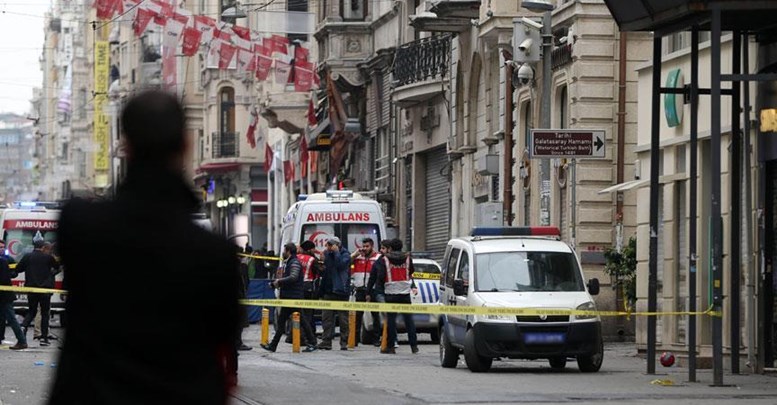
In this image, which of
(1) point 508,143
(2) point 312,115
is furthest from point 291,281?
(2) point 312,115

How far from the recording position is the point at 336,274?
30031mm

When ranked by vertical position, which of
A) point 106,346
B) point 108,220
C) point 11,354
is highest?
point 108,220

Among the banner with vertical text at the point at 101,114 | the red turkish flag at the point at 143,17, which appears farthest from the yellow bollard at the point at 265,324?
the banner with vertical text at the point at 101,114

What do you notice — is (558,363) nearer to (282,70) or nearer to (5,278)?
(5,278)

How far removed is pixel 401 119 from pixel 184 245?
155 ft

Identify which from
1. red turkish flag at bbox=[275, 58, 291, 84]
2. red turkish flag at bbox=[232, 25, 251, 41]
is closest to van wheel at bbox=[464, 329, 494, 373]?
red turkish flag at bbox=[232, 25, 251, 41]

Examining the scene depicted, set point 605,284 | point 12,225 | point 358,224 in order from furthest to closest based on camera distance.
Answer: point 12,225, point 358,224, point 605,284

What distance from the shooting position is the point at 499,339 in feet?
74.7

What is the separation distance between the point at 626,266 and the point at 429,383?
10.2 m

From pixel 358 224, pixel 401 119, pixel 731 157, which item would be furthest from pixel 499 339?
pixel 401 119

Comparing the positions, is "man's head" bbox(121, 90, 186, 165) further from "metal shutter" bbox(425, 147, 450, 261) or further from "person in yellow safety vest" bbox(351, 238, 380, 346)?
"metal shutter" bbox(425, 147, 450, 261)

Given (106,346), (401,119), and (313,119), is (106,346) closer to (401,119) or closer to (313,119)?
(401,119)

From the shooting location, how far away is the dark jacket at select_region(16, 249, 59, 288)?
30.7 meters

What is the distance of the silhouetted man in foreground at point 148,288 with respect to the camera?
511 centimetres
